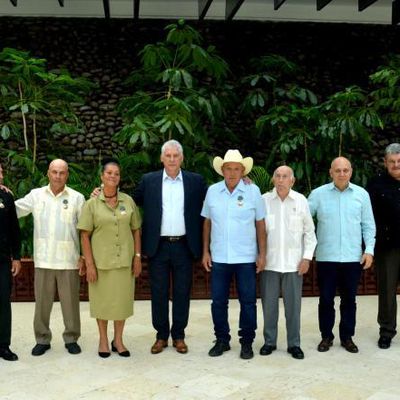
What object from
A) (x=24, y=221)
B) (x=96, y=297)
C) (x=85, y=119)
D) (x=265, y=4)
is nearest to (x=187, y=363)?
(x=96, y=297)

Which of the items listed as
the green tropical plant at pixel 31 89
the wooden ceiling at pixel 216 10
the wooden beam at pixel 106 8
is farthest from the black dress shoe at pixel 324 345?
the wooden beam at pixel 106 8

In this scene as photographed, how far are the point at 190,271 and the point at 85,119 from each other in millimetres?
4157

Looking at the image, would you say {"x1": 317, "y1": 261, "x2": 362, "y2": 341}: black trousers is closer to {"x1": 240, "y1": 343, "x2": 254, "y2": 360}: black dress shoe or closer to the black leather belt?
{"x1": 240, "y1": 343, "x2": 254, "y2": 360}: black dress shoe

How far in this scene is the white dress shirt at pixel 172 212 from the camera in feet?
10.7

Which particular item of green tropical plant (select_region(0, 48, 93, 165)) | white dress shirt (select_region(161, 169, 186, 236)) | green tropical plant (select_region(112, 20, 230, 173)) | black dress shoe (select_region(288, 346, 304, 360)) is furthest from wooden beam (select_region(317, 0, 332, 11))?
black dress shoe (select_region(288, 346, 304, 360))

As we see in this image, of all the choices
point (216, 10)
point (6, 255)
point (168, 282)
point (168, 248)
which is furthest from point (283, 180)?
point (216, 10)

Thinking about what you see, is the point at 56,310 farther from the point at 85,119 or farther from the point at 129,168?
the point at 85,119

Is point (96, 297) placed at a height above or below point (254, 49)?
below

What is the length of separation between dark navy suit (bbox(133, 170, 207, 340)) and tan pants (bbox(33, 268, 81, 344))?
49 cm

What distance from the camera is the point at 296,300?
10.7 feet

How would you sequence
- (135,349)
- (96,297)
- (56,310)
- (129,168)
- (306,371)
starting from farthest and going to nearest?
(129,168) < (56,310) < (135,349) < (96,297) < (306,371)

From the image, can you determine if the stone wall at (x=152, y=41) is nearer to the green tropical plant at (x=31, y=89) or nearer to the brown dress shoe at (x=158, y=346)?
the green tropical plant at (x=31, y=89)

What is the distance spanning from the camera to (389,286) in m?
3.52

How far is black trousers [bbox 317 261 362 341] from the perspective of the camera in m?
3.32
